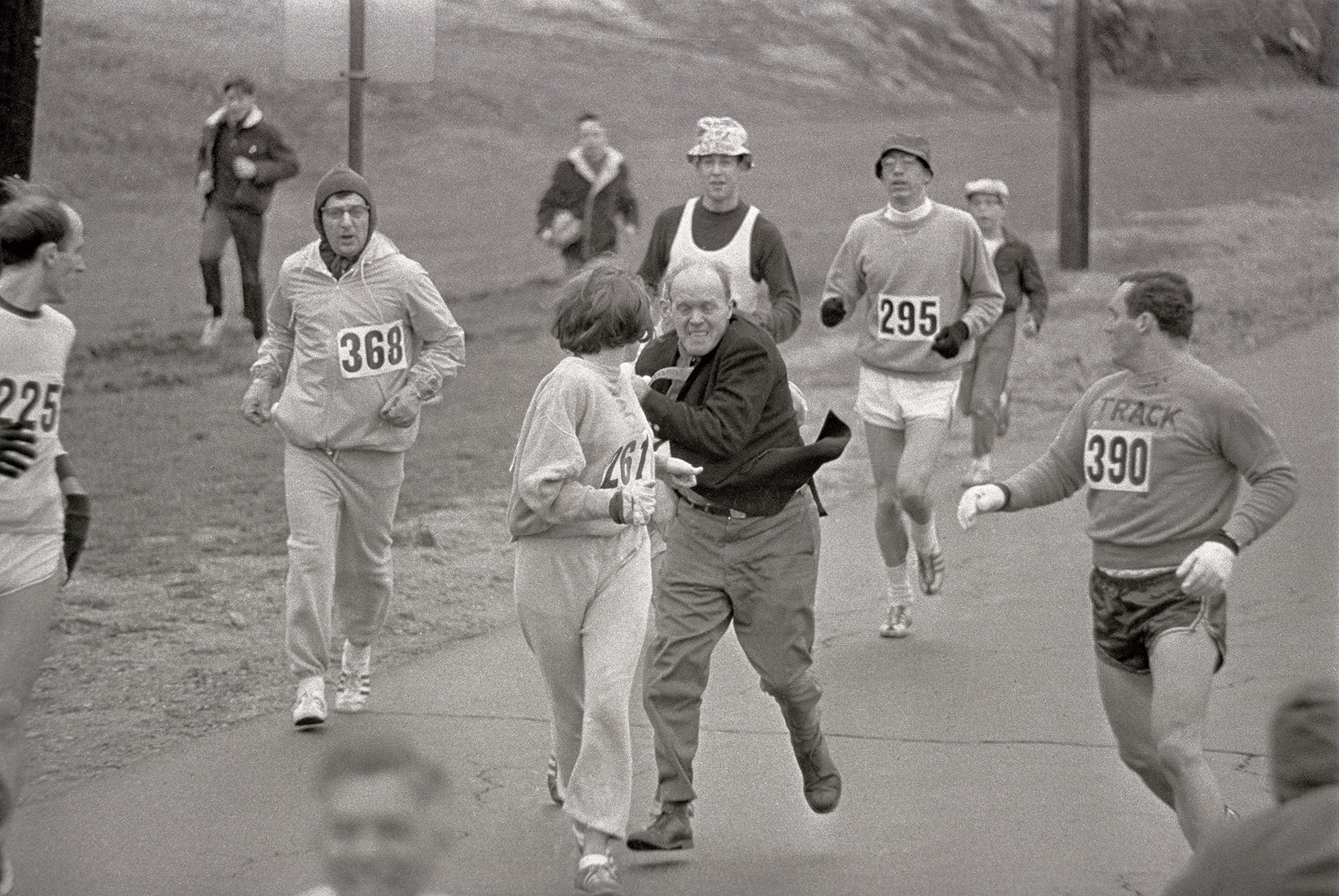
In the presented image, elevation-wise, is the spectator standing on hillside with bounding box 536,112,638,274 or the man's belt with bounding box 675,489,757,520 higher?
the man's belt with bounding box 675,489,757,520

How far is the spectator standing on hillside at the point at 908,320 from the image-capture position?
28.5 ft

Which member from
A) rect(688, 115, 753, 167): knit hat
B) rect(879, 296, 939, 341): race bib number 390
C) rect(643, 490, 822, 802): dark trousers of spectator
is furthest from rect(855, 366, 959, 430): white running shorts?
rect(643, 490, 822, 802): dark trousers of spectator

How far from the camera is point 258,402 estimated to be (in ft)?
25.0

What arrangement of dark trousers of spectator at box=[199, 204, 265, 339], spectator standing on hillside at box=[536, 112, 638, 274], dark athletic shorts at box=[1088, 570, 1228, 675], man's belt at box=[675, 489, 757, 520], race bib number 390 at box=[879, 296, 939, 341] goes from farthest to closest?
1. spectator standing on hillside at box=[536, 112, 638, 274]
2. dark trousers of spectator at box=[199, 204, 265, 339]
3. race bib number 390 at box=[879, 296, 939, 341]
4. man's belt at box=[675, 489, 757, 520]
5. dark athletic shorts at box=[1088, 570, 1228, 675]

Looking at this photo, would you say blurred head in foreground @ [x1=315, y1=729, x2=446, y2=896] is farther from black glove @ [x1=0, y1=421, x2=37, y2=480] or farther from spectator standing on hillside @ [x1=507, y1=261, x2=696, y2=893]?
black glove @ [x1=0, y1=421, x2=37, y2=480]

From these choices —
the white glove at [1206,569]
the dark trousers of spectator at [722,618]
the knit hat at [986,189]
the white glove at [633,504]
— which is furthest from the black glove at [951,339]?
the knit hat at [986,189]

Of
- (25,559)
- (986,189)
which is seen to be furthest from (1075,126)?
(25,559)

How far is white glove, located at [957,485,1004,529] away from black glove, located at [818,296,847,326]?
104 inches

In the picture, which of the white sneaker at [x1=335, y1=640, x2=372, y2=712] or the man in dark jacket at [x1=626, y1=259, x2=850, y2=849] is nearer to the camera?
the man in dark jacket at [x1=626, y1=259, x2=850, y2=849]

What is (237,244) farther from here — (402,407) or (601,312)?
(601,312)

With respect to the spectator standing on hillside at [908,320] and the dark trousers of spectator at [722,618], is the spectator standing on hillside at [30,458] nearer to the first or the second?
the dark trousers of spectator at [722,618]

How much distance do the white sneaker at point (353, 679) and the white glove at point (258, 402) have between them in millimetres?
920

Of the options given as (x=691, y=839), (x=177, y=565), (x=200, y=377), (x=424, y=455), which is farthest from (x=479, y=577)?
(x=200, y=377)

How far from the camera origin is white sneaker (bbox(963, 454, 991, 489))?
39.7 feet
